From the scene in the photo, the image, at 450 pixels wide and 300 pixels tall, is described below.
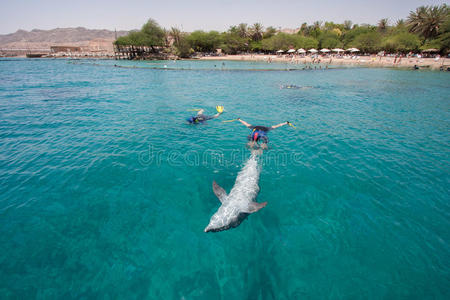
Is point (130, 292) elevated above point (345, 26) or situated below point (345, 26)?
below

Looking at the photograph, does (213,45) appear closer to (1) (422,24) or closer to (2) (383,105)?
(1) (422,24)

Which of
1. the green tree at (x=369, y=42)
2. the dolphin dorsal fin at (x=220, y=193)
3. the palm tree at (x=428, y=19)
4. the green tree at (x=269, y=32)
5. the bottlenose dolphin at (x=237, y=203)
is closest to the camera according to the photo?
the bottlenose dolphin at (x=237, y=203)

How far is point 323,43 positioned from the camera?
104 meters

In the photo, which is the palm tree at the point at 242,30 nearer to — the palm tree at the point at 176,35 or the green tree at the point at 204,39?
the green tree at the point at 204,39

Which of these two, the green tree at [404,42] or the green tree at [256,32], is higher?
the green tree at [256,32]

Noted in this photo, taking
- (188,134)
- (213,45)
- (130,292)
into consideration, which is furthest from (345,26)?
(130,292)

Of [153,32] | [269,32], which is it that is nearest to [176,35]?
[153,32]

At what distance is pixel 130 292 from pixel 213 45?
135736mm

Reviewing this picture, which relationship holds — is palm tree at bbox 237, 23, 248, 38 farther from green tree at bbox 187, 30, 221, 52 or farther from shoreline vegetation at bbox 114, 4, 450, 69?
green tree at bbox 187, 30, 221, 52

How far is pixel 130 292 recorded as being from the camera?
5.71m

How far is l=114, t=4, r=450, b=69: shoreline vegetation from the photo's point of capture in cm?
6925

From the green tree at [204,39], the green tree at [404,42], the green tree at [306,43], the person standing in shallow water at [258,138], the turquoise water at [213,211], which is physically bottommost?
the turquoise water at [213,211]

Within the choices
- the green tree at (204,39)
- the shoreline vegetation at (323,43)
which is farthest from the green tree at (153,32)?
the green tree at (204,39)

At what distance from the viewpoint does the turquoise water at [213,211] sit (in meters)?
5.96
